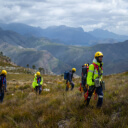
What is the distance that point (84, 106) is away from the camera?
6.00m

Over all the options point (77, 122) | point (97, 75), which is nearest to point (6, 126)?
point (77, 122)

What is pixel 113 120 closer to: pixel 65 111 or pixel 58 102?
pixel 65 111

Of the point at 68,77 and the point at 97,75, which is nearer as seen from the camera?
the point at 97,75

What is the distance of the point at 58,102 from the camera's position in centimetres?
725

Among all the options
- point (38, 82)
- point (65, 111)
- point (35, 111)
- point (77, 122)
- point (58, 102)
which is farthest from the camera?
point (38, 82)

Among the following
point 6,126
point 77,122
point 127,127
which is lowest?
point 6,126

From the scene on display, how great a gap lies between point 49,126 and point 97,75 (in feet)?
8.91

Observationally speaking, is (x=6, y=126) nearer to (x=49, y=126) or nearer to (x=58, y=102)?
(x=49, y=126)

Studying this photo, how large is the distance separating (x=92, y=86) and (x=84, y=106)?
93cm

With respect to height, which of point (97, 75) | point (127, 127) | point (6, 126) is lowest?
point (6, 126)

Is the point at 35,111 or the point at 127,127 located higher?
the point at 127,127

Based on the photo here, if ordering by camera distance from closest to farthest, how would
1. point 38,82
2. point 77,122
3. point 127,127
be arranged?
point 127,127
point 77,122
point 38,82

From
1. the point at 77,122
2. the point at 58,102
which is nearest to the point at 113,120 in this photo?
the point at 77,122

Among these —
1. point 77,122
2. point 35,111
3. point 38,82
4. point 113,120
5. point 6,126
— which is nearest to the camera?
point 113,120
